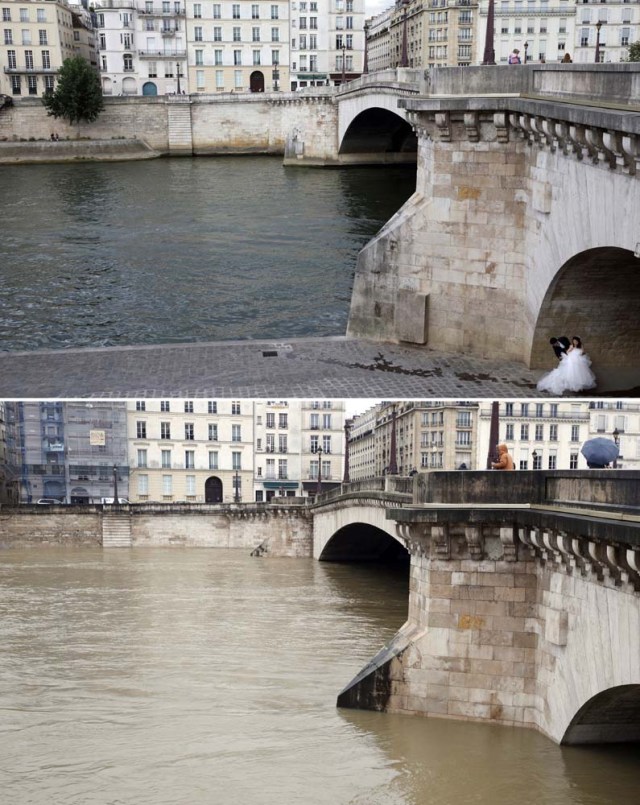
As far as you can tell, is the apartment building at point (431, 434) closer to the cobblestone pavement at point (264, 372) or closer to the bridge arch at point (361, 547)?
the bridge arch at point (361, 547)

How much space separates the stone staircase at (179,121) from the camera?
240 feet

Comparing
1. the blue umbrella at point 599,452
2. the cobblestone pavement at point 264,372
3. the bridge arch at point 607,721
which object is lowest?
the bridge arch at point 607,721

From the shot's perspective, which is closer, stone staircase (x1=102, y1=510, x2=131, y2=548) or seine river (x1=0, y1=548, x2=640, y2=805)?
seine river (x1=0, y1=548, x2=640, y2=805)

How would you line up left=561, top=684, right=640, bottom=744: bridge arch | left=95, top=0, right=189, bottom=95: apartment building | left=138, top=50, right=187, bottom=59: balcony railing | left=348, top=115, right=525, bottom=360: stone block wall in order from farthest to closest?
1. left=138, top=50, right=187, bottom=59: balcony railing
2. left=95, top=0, right=189, bottom=95: apartment building
3. left=348, top=115, right=525, bottom=360: stone block wall
4. left=561, top=684, right=640, bottom=744: bridge arch

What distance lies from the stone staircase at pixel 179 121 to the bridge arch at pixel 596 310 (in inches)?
2339

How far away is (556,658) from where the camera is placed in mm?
10180

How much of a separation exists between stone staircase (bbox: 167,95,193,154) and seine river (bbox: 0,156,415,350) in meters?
19.4

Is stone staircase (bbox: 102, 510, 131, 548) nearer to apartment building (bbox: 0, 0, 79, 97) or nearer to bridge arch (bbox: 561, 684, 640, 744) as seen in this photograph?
bridge arch (bbox: 561, 684, 640, 744)

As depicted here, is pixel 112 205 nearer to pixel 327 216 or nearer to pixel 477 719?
pixel 327 216

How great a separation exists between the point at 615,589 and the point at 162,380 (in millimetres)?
10386

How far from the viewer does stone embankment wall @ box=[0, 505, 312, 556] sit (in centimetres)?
4269

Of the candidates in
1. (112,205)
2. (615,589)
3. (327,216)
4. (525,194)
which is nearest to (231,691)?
(615,589)

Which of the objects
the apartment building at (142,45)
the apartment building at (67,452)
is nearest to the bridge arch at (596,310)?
the apartment building at (67,452)

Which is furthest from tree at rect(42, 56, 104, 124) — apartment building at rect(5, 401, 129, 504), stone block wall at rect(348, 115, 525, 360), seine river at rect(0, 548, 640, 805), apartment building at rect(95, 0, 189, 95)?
stone block wall at rect(348, 115, 525, 360)
